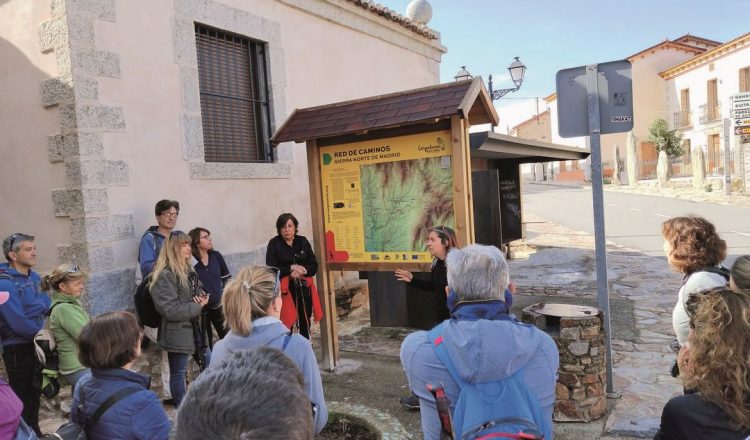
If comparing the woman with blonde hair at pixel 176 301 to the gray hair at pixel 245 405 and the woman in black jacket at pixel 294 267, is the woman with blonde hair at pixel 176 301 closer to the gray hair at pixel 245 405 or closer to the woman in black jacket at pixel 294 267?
the woman in black jacket at pixel 294 267

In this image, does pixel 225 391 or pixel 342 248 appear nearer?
pixel 225 391

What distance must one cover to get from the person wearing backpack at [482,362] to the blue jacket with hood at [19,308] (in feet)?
9.50

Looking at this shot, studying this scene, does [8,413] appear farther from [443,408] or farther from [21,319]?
[21,319]

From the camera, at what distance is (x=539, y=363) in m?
1.91

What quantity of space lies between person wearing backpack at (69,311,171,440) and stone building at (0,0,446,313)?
2.64m

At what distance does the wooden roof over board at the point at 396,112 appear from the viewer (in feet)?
13.5

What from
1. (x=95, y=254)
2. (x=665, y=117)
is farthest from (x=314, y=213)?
(x=665, y=117)

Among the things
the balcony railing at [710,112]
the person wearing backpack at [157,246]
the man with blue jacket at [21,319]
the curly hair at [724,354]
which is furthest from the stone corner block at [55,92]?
the balcony railing at [710,112]

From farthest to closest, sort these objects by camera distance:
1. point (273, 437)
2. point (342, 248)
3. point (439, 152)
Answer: point (342, 248), point (439, 152), point (273, 437)

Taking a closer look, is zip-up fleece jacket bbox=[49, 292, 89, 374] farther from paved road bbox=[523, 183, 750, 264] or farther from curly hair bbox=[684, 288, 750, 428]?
paved road bbox=[523, 183, 750, 264]

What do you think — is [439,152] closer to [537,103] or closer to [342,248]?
[342,248]

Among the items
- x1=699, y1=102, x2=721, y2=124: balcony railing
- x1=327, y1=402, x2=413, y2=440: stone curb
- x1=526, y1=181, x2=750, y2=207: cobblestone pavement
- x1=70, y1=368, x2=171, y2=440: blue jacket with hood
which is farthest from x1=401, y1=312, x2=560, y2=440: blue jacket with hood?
x1=699, y1=102, x2=721, y2=124: balcony railing

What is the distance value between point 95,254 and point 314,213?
1.95 metres

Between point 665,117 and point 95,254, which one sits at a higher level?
point 665,117
